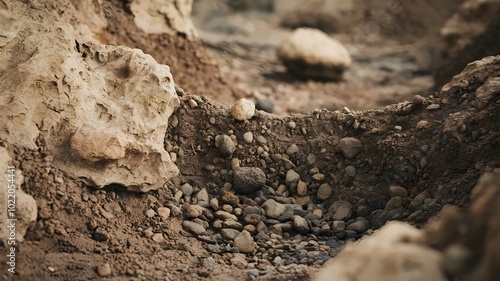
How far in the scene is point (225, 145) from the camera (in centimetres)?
317

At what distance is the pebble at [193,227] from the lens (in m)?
2.84

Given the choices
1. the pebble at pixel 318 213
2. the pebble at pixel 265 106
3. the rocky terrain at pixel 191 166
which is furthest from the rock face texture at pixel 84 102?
the pebble at pixel 265 106

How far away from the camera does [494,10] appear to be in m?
5.93

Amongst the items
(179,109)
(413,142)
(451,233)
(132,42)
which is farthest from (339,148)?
(132,42)

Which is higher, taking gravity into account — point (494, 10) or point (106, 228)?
point (494, 10)

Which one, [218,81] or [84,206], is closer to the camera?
[84,206]

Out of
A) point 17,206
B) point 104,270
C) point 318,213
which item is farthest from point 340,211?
point 17,206

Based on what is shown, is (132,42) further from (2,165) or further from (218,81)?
(2,165)

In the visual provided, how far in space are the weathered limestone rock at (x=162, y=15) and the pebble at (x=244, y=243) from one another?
95.3 inches

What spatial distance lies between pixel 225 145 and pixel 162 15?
2011 millimetres

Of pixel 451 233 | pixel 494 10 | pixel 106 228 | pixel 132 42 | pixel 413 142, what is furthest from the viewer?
pixel 494 10

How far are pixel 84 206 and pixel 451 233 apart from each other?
165 cm

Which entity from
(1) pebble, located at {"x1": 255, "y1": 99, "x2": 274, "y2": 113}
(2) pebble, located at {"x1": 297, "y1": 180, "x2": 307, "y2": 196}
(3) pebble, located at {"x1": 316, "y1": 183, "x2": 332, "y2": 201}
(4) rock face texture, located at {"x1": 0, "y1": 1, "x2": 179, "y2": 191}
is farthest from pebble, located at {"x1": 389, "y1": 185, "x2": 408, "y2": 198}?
(1) pebble, located at {"x1": 255, "y1": 99, "x2": 274, "y2": 113}

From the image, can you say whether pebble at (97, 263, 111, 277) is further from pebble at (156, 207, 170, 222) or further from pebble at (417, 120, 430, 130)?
pebble at (417, 120, 430, 130)
